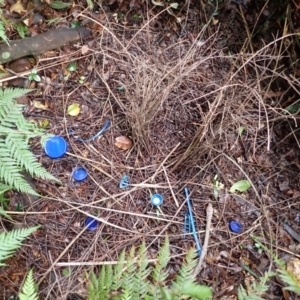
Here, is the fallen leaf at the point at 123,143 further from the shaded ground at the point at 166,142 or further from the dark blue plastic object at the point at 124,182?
the dark blue plastic object at the point at 124,182

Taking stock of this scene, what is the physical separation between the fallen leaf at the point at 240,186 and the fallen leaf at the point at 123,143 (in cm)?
56

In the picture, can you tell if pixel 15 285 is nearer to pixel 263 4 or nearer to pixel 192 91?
pixel 192 91

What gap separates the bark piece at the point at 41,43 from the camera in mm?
2059

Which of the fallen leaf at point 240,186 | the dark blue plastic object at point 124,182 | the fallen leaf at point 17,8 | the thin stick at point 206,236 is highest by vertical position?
the fallen leaf at point 17,8

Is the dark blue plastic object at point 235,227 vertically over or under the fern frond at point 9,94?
under

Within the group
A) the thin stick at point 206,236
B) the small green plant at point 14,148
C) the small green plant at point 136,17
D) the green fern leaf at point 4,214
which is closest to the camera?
the small green plant at point 14,148

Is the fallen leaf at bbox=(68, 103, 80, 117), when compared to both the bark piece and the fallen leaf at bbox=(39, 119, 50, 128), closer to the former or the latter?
the fallen leaf at bbox=(39, 119, 50, 128)

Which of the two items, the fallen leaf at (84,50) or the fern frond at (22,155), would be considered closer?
the fern frond at (22,155)

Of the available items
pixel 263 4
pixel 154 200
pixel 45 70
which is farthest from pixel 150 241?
pixel 263 4

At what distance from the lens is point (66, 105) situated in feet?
6.94

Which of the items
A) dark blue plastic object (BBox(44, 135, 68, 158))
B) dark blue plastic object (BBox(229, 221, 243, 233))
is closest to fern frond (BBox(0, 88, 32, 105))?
dark blue plastic object (BBox(44, 135, 68, 158))

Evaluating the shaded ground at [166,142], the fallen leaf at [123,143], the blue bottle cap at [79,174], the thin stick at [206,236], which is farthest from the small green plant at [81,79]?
the thin stick at [206,236]

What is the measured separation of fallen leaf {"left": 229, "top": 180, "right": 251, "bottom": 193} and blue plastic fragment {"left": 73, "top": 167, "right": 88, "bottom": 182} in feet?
2.39

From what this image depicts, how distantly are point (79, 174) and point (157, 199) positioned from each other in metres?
0.39
